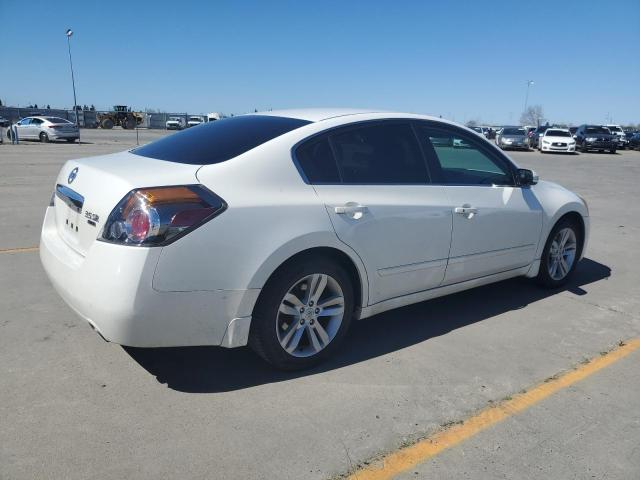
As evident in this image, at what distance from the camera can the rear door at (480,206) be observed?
3.89m

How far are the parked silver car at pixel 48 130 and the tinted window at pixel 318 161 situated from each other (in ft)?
92.2

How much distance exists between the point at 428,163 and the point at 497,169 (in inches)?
35.3

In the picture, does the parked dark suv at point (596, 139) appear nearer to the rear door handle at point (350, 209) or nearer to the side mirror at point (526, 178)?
the side mirror at point (526, 178)

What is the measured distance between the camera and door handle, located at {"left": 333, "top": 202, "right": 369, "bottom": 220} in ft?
10.5

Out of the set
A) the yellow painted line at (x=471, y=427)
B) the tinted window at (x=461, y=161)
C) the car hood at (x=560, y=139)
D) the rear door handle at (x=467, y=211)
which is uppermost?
the tinted window at (x=461, y=161)

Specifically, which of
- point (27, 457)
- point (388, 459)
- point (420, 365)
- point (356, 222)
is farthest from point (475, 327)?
point (27, 457)

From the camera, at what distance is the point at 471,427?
109 inches

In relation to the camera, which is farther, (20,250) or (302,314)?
(20,250)

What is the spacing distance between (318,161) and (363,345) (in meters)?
1.35

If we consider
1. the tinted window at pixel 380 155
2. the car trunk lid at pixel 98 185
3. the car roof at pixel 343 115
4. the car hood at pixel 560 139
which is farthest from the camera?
the car hood at pixel 560 139

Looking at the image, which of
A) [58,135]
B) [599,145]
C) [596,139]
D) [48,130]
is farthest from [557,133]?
[48,130]

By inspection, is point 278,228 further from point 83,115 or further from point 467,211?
point 83,115

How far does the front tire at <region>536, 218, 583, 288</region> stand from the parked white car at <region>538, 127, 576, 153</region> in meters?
29.1

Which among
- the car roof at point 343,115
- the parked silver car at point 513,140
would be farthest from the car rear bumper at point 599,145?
the car roof at point 343,115
